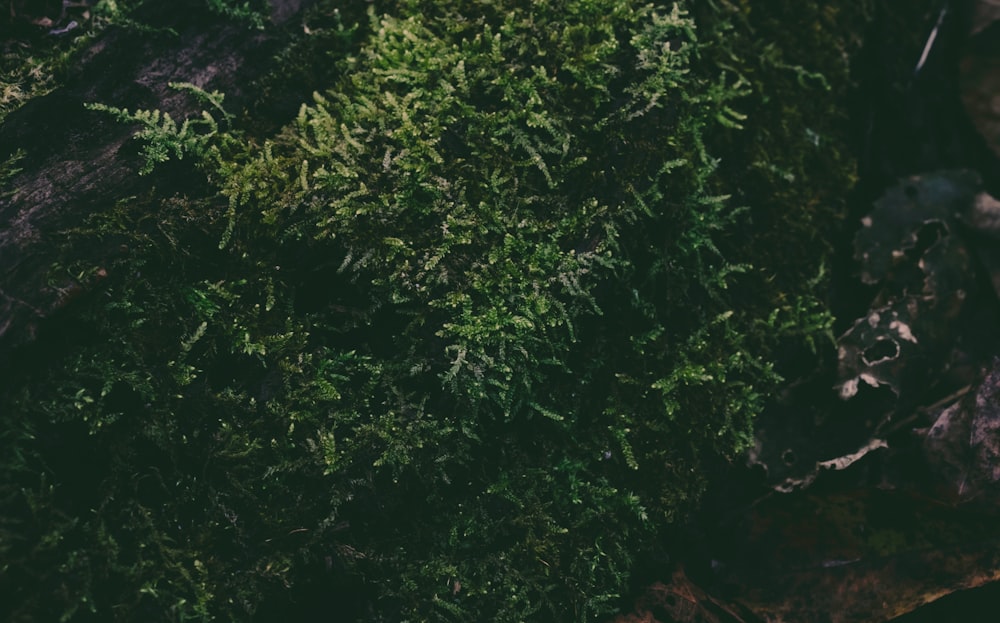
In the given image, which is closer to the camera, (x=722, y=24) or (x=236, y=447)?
(x=236, y=447)

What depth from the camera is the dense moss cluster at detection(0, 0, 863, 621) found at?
2002mm

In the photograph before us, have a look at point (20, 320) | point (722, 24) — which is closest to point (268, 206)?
point (20, 320)

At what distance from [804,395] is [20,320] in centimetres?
283

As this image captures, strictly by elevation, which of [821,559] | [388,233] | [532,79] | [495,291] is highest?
[532,79]

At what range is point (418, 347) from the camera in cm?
223

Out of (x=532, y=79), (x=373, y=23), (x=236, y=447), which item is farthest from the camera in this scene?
(x=373, y=23)

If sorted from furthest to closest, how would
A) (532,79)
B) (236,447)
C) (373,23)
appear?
(373,23) → (532,79) → (236,447)

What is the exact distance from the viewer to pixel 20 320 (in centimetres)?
186

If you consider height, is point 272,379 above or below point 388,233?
below

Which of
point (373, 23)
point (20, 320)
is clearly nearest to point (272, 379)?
point (20, 320)

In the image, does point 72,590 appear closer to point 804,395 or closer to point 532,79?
point 532,79

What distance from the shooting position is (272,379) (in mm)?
2168

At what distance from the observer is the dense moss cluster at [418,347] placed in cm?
200

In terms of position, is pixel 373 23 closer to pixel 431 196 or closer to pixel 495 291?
pixel 431 196
